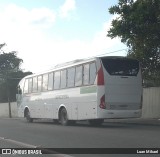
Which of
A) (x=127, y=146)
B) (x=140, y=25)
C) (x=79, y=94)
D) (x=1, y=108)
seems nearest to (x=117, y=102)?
(x=79, y=94)

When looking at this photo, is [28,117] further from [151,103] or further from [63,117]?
[151,103]

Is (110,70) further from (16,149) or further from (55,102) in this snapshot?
(16,149)

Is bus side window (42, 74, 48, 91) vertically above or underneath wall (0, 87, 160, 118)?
above

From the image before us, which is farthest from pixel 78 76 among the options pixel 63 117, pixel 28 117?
pixel 28 117

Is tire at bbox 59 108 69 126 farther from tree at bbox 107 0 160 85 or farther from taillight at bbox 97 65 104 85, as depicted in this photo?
tree at bbox 107 0 160 85

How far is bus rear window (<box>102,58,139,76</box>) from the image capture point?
72.9ft

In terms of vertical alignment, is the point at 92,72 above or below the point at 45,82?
above

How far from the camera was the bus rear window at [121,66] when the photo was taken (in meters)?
22.2

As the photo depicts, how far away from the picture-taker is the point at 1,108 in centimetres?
5847

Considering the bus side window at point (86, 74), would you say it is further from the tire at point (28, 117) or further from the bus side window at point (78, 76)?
the tire at point (28, 117)

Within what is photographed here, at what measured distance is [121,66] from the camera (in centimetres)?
2248

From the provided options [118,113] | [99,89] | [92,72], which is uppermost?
[92,72]

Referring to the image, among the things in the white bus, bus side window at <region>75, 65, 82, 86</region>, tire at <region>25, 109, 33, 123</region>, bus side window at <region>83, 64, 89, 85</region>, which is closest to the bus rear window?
the white bus

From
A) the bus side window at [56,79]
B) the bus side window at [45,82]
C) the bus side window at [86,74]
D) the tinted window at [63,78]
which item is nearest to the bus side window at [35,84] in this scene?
the bus side window at [45,82]
